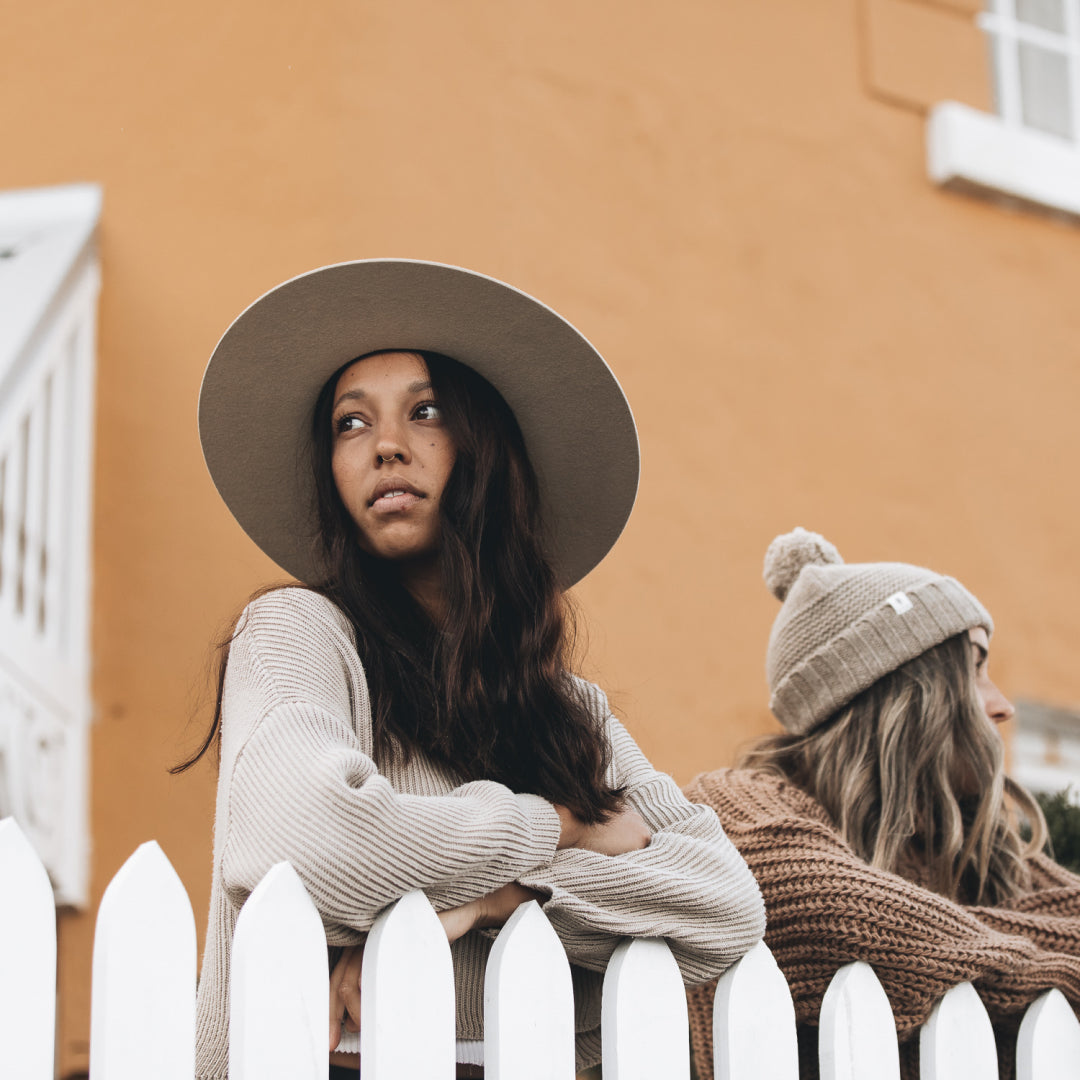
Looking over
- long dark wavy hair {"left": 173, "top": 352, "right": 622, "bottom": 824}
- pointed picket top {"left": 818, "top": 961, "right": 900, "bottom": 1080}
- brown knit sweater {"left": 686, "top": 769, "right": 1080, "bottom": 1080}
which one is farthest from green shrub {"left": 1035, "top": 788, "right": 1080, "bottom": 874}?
long dark wavy hair {"left": 173, "top": 352, "right": 622, "bottom": 824}

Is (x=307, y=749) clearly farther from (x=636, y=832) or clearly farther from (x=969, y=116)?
(x=969, y=116)

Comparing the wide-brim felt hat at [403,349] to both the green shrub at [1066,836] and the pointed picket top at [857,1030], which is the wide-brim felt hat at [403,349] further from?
the green shrub at [1066,836]

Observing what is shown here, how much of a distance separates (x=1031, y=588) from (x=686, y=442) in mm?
1457

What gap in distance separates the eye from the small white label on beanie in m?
1.14

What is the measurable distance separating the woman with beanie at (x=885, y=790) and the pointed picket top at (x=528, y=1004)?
26.2 inches

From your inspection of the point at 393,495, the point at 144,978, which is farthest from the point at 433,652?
the point at 144,978

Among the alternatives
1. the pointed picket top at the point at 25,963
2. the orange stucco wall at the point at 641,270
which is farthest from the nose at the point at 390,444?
the orange stucco wall at the point at 641,270

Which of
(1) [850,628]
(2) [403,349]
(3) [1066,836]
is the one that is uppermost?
(2) [403,349]

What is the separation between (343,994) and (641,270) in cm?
350

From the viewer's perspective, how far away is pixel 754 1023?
188cm

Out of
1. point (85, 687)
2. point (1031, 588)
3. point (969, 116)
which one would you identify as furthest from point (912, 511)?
point (85, 687)

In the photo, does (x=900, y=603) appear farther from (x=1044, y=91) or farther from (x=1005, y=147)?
(x=1044, y=91)

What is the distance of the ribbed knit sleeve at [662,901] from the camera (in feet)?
5.79

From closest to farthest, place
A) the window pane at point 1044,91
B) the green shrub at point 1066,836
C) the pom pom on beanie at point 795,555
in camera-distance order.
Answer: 1. the pom pom on beanie at point 795,555
2. the green shrub at point 1066,836
3. the window pane at point 1044,91
